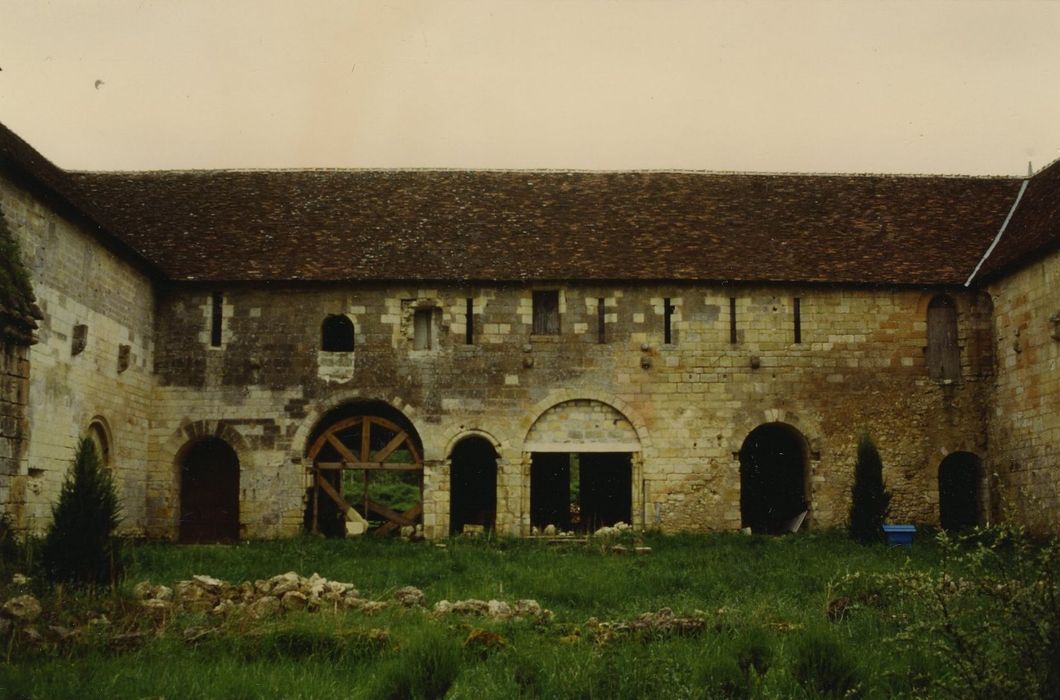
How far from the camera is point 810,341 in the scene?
70.9 feet

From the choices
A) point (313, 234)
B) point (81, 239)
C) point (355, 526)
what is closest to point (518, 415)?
point (355, 526)

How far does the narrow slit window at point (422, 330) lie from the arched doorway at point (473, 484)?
398cm

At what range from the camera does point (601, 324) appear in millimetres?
21625

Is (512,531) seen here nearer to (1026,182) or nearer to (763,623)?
(763,623)

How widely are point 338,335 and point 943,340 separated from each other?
42.1 ft

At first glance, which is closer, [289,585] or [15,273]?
[289,585]

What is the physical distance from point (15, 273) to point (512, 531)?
35.6ft

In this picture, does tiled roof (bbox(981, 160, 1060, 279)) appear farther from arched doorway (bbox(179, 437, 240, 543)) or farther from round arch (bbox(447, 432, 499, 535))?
arched doorway (bbox(179, 437, 240, 543))

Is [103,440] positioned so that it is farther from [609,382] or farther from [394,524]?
[609,382]

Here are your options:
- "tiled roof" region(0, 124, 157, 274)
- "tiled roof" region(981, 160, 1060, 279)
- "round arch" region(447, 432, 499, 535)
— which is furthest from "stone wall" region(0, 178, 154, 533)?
"tiled roof" region(981, 160, 1060, 279)

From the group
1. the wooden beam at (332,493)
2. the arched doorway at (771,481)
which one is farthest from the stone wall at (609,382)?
the arched doorway at (771,481)

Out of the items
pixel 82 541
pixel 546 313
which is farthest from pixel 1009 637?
pixel 546 313

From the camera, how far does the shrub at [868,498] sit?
18.7 meters

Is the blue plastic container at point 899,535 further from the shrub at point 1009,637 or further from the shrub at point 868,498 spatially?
the shrub at point 1009,637
